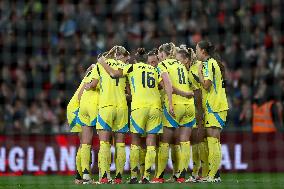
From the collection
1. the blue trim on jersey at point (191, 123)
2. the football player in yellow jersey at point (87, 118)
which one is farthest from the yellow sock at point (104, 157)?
the blue trim on jersey at point (191, 123)

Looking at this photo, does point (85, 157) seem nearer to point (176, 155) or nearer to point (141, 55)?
point (176, 155)

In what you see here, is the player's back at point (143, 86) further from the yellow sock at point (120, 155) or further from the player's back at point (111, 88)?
the yellow sock at point (120, 155)

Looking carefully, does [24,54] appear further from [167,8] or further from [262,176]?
→ [262,176]

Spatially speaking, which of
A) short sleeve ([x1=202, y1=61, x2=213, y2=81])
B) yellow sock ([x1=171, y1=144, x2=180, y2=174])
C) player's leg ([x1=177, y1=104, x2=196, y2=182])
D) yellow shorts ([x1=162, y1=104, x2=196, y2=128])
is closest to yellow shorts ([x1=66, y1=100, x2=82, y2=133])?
yellow shorts ([x1=162, y1=104, x2=196, y2=128])

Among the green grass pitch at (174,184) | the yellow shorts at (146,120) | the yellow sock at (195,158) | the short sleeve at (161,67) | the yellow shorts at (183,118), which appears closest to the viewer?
the green grass pitch at (174,184)

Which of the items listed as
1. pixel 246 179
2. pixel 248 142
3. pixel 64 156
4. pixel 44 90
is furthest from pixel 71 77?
pixel 246 179

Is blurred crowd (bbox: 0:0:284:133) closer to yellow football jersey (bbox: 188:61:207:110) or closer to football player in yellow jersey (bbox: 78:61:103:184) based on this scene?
yellow football jersey (bbox: 188:61:207:110)

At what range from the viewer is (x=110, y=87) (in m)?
16.3

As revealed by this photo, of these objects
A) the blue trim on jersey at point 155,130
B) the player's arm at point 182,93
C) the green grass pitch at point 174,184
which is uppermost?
the player's arm at point 182,93

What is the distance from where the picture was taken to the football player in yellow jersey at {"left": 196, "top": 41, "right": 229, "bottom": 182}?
16625 millimetres

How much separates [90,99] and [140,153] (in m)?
1.29

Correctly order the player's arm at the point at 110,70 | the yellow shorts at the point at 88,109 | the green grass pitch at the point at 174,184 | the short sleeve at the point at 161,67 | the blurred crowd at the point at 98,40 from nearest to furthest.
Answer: the green grass pitch at the point at 174,184 → the player's arm at the point at 110,70 → the short sleeve at the point at 161,67 → the yellow shorts at the point at 88,109 → the blurred crowd at the point at 98,40

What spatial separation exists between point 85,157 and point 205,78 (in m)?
2.39

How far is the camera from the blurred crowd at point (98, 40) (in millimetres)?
23359
